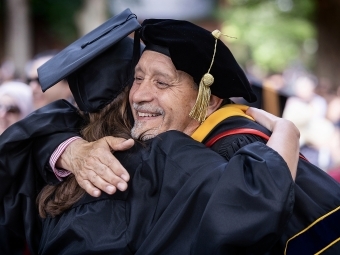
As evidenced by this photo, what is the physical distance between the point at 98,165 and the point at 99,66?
700 millimetres

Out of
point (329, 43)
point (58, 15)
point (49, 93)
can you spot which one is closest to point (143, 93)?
point (49, 93)

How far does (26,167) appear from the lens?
340 cm

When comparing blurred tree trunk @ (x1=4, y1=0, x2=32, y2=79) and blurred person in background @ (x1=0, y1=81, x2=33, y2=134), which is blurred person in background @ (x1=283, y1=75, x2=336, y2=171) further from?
blurred tree trunk @ (x1=4, y1=0, x2=32, y2=79)

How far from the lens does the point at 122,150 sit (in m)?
3.08

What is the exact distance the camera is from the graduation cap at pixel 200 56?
3184 mm

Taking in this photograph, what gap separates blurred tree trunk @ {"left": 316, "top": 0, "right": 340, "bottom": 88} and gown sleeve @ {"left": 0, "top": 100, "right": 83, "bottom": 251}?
1635 cm

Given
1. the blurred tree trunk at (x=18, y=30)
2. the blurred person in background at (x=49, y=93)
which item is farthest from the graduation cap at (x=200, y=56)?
the blurred tree trunk at (x=18, y=30)

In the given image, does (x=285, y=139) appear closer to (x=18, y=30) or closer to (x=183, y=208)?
(x=183, y=208)

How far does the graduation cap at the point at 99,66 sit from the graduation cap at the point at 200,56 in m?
0.16

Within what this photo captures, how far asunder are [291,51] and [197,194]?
62.6 ft

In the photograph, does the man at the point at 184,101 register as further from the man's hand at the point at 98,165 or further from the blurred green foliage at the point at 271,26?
the blurred green foliage at the point at 271,26

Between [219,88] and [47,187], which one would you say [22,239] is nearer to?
[47,187]

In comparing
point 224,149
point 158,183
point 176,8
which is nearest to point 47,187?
point 158,183

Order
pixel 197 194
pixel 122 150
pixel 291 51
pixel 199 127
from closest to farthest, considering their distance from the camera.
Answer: pixel 197 194
pixel 122 150
pixel 199 127
pixel 291 51
